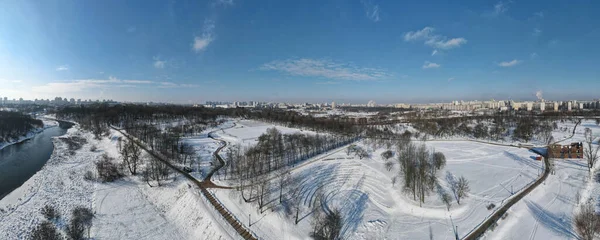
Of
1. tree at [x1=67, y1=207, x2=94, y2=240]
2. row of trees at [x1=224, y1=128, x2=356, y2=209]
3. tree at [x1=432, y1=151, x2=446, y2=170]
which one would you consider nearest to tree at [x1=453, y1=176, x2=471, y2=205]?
tree at [x1=432, y1=151, x2=446, y2=170]

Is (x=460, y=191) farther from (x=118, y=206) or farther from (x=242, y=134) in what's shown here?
(x=242, y=134)

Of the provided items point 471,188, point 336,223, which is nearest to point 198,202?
point 336,223

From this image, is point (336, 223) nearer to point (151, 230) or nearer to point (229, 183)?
point (229, 183)

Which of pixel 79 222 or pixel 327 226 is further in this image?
pixel 79 222

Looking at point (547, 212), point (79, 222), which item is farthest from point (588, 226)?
point (79, 222)

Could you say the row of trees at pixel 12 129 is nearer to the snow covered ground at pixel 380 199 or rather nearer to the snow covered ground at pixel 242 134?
the snow covered ground at pixel 242 134

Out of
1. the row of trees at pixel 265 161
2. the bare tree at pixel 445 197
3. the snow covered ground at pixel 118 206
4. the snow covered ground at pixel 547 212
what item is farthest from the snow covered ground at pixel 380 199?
the snow covered ground at pixel 118 206

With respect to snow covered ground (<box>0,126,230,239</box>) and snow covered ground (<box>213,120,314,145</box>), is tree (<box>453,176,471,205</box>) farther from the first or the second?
snow covered ground (<box>213,120,314,145</box>)

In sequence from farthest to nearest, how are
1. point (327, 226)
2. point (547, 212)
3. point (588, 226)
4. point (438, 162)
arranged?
point (438, 162)
point (547, 212)
point (327, 226)
point (588, 226)
